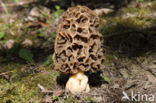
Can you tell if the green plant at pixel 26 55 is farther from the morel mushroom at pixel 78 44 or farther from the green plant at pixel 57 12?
the green plant at pixel 57 12

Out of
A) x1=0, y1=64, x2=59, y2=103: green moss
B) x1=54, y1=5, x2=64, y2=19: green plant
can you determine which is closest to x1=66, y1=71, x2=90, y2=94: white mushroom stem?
x1=0, y1=64, x2=59, y2=103: green moss

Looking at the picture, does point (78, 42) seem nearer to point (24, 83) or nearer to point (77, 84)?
point (77, 84)

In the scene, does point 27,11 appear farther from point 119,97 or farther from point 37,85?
point 119,97

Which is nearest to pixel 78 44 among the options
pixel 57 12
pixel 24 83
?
pixel 24 83

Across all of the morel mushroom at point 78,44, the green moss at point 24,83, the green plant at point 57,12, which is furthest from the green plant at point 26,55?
the green plant at point 57,12

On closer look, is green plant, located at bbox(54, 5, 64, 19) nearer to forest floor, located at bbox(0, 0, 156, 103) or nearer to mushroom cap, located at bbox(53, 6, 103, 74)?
forest floor, located at bbox(0, 0, 156, 103)

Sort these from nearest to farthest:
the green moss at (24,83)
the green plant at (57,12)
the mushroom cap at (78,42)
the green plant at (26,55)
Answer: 1. the mushroom cap at (78,42)
2. the green moss at (24,83)
3. the green plant at (26,55)
4. the green plant at (57,12)

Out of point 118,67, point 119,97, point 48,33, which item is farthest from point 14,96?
point 48,33
